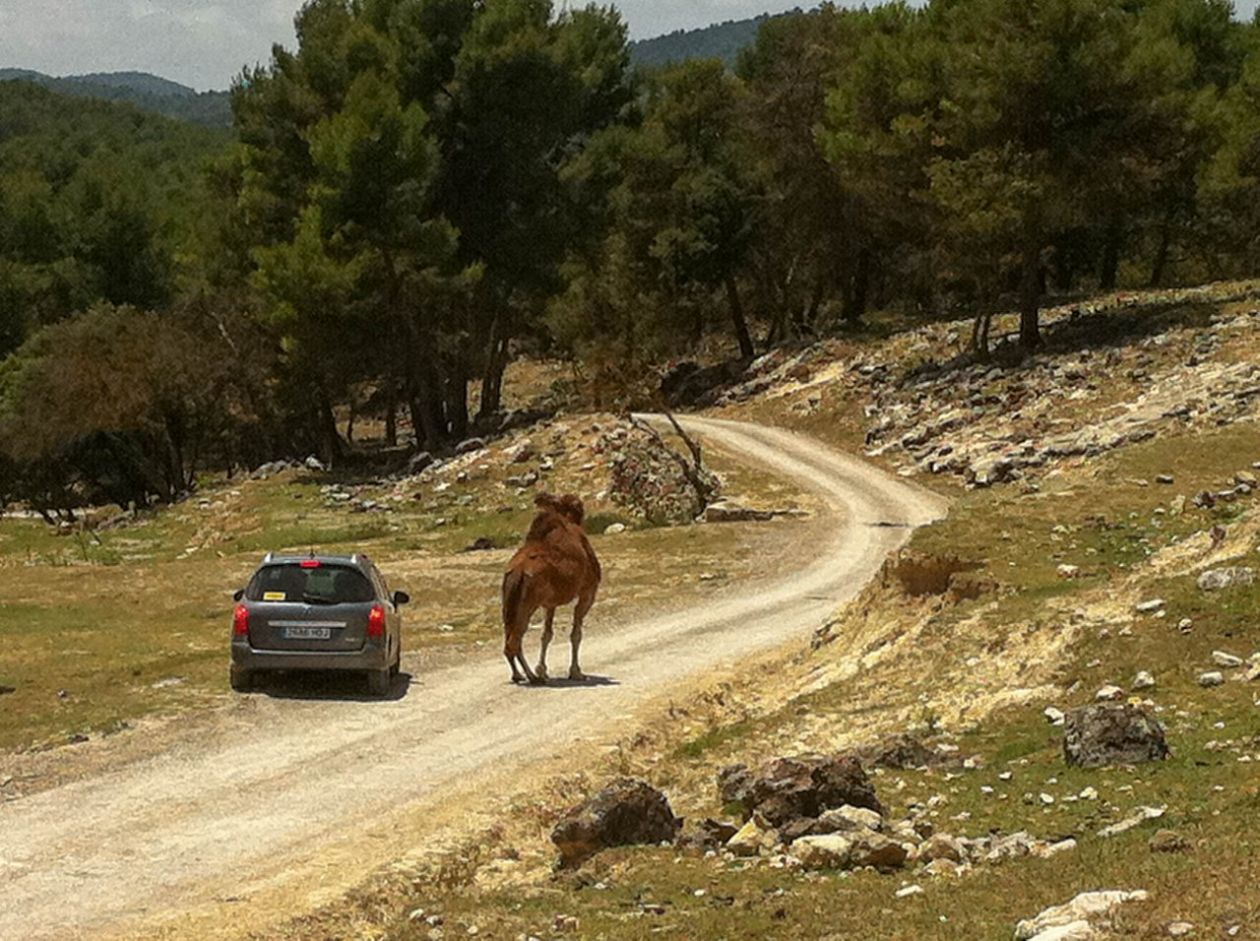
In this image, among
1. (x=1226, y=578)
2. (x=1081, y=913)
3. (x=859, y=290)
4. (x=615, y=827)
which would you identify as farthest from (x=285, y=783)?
(x=859, y=290)

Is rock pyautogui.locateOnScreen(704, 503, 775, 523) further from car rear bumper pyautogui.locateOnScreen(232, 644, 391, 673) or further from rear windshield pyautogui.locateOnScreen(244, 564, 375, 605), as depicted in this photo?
car rear bumper pyautogui.locateOnScreen(232, 644, 391, 673)

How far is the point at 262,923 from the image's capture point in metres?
10.9

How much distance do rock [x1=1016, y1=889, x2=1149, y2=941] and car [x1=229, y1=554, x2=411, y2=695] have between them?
13.4 meters

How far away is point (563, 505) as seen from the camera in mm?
22594

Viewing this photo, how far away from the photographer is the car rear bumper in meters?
20.1

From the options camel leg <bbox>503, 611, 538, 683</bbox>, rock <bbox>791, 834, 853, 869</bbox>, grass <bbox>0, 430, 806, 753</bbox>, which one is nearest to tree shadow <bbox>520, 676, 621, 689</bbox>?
camel leg <bbox>503, 611, 538, 683</bbox>

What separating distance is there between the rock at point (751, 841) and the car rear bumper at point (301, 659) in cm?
970

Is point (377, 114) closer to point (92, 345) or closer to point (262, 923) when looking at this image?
point (92, 345)

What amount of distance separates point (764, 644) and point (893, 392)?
104ft

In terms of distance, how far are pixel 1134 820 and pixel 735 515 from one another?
31259mm

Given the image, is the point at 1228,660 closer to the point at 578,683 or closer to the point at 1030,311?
the point at 578,683

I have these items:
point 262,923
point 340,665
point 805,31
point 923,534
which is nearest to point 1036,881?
point 262,923

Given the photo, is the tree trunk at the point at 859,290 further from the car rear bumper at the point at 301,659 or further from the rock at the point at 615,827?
the rock at the point at 615,827

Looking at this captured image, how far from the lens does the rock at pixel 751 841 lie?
36.3ft
